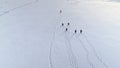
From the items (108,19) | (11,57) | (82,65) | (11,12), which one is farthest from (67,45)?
(11,12)

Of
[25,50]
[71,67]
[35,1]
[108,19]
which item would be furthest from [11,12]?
[71,67]

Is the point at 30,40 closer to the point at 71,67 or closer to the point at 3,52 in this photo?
the point at 3,52

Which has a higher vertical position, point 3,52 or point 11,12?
point 11,12

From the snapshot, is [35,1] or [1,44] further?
[35,1]

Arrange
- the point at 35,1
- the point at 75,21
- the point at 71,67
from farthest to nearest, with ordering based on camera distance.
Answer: the point at 35,1 < the point at 75,21 < the point at 71,67

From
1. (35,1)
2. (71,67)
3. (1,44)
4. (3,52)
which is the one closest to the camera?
(71,67)

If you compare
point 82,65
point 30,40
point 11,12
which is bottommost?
point 82,65

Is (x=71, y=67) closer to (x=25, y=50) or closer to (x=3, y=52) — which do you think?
(x=25, y=50)

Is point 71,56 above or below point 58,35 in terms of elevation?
below

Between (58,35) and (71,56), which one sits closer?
(71,56)
